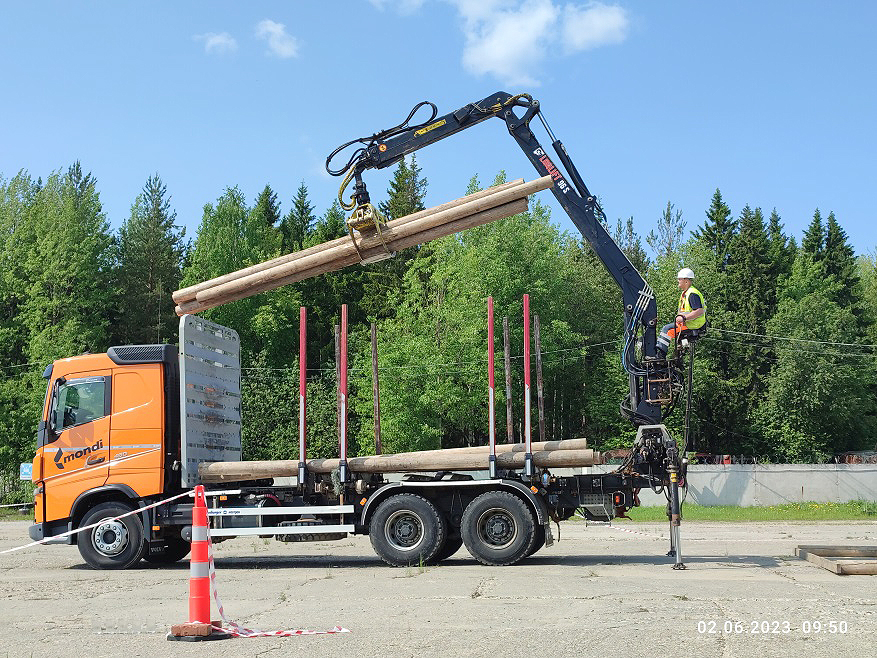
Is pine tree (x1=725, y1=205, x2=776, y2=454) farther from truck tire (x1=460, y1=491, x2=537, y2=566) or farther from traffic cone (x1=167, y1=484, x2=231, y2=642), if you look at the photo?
traffic cone (x1=167, y1=484, x2=231, y2=642)

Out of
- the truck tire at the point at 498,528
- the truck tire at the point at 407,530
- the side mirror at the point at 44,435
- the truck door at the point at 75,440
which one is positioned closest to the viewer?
the truck tire at the point at 498,528

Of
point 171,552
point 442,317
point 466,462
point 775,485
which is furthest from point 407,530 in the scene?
point 442,317

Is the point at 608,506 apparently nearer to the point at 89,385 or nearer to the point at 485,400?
the point at 89,385

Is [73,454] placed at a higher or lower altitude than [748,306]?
lower

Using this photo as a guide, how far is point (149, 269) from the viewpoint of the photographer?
5894 centimetres

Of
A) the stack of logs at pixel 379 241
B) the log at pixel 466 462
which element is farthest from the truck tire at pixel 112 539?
the stack of logs at pixel 379 241

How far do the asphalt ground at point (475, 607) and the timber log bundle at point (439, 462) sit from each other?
4.75ft

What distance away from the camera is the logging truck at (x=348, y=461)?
13.7 metres

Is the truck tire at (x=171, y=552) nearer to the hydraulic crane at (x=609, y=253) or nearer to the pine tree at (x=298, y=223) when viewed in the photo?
the hydraulic crane at (x=609, y=253)

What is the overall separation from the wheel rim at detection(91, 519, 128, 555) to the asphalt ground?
416 mm

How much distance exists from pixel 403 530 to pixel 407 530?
6 centimetres

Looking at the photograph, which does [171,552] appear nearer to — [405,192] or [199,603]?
[199,603]

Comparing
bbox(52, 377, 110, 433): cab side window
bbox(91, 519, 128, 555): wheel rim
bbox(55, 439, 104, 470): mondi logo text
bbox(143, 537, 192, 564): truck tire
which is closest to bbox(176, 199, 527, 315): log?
bbox(52, 377, 110, 433): cab side window

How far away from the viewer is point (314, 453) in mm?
43469
